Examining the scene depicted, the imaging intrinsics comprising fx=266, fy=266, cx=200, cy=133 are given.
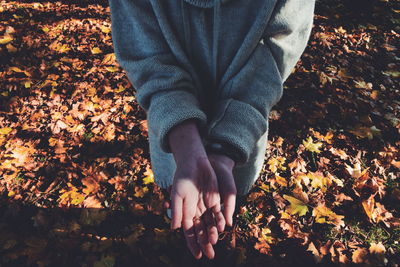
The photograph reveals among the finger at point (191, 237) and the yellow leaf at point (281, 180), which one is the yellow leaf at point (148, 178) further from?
the finger at point (191, 237)

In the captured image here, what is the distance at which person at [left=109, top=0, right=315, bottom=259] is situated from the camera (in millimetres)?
1135

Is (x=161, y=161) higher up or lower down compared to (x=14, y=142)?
higher up

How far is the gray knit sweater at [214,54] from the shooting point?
1134 millimetres

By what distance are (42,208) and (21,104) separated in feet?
5.60

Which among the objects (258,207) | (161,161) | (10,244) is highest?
(161,161)

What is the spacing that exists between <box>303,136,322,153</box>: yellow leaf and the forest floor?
0.02 metres

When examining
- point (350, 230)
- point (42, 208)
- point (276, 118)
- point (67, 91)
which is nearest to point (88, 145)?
point (42, 208)

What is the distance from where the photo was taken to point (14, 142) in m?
3.16

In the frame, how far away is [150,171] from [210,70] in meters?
1.78

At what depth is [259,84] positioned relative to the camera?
4.06ft

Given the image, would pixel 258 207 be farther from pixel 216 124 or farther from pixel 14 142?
pixel 14 142

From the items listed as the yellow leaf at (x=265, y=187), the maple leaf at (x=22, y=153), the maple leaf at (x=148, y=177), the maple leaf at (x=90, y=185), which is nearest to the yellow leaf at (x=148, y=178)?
the maple leaf at (x=148, y=177)

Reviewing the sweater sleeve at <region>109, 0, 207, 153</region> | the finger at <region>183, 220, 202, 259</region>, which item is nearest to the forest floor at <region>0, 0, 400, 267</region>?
the finger at <region>183, 220, 202, 259</region>

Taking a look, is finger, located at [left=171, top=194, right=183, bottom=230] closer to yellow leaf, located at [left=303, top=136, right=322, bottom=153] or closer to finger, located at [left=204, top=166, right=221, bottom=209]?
finger, located at [left=204, top=166, right=221, bottom=209]
